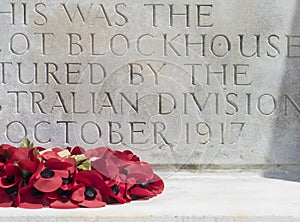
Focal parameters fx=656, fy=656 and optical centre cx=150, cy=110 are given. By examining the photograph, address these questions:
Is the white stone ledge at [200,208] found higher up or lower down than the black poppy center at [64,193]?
lower down

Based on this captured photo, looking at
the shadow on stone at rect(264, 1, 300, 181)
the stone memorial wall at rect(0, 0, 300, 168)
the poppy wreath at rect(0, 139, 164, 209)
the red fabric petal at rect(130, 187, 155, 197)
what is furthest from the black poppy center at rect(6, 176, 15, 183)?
the shadow on stone at rect(264, 1, 300, 181)

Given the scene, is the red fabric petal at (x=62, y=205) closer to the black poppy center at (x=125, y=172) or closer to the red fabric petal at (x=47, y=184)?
the red fabric petal at (x=47, y=184)

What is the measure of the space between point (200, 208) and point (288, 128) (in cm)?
183

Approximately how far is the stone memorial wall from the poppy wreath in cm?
131

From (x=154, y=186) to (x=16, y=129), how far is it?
1611 millimetres

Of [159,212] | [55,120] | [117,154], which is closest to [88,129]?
[55,120]

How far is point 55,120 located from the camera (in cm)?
542

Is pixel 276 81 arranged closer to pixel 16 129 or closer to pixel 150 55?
pixel 150 55

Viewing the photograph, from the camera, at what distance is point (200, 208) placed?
385 cm

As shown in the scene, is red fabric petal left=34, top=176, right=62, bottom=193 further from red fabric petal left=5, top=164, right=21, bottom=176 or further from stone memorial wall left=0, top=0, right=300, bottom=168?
stone memorial wall left=0, top=0, right=300, bottom=168

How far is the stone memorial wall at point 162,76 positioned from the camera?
5.38 metres

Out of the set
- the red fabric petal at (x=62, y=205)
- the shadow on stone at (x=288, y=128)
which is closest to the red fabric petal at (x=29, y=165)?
the red fabric petal at (x=62, y=205)

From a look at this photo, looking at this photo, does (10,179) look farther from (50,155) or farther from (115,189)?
(115,189)

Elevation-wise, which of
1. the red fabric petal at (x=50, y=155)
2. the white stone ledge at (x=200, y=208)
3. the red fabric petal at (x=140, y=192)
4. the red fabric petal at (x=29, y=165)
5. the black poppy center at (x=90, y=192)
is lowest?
the white stone ledge at (x=200, y=208)
